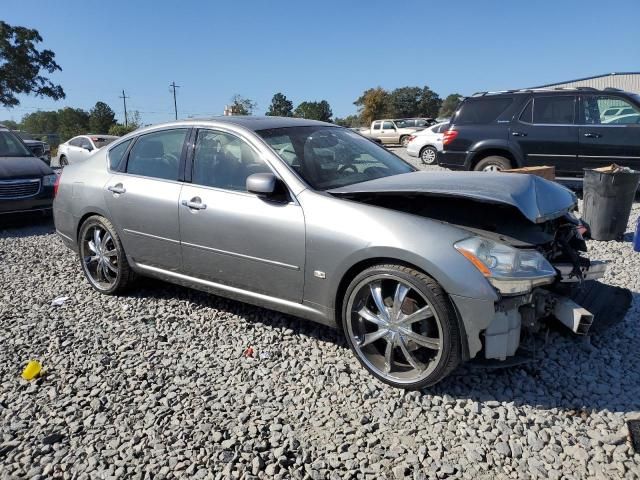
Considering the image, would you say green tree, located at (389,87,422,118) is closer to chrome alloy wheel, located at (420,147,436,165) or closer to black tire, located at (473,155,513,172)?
chrome alloy wheel, located at (420,147,436,165)

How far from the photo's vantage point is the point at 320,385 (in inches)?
120

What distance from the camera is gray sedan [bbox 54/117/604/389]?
271cm

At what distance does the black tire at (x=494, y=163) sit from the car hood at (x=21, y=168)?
761 centimetres

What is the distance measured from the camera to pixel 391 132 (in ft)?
99.8

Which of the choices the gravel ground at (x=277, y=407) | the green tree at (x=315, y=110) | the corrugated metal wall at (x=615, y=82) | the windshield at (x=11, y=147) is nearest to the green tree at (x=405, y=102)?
the green tree at (x=315, y=110)

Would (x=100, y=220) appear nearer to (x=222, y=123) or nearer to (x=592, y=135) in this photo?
(x=222, y=123)

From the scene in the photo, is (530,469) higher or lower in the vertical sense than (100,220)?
lower

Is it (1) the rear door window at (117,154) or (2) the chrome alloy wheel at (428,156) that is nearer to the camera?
(1) the rear door window at (117,154)

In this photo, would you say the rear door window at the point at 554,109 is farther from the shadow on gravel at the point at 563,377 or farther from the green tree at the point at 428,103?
the green tree at the point at 428,103

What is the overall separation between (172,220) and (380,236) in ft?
5.98

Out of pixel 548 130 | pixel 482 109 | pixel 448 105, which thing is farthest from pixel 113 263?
pixel 448 105

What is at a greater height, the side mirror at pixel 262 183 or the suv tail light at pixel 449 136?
the suv tail light at pixel 449 136

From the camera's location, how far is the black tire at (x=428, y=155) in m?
17.0

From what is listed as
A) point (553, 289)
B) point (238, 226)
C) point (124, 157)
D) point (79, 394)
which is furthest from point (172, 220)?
point (553, 289)
